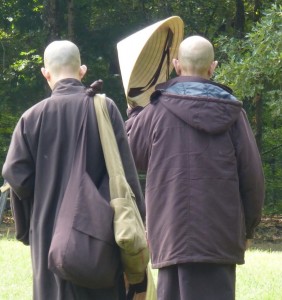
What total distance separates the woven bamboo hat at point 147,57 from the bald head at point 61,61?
1.19m

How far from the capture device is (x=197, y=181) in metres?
4.96

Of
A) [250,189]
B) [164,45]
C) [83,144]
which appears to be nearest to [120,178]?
[83,144]

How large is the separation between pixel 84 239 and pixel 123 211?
240 millimetres

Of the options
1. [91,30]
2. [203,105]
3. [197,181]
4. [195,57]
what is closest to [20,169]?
[197,181]

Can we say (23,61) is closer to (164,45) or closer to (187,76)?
(164,45)

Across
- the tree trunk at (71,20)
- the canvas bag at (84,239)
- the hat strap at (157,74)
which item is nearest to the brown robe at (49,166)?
the canvas bag at (84,239)

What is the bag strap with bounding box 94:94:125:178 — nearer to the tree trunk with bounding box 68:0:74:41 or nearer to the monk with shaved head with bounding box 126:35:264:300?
the monk with shaved head with bounding box 126:35:264:300

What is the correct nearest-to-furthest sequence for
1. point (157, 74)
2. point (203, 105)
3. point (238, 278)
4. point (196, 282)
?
point (196, 282), point (203, 105), point (157, 74), point (238, 278)

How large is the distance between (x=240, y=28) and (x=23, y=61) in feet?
19.8

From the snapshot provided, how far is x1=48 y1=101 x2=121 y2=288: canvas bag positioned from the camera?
14.1ft

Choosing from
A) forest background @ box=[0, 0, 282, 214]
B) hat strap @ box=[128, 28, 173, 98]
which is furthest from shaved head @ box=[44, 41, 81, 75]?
forest background @ box=[0, 0, 282, 214]

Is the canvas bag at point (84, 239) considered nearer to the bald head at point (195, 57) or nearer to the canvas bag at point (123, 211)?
the canvas bag at point (123, 211)

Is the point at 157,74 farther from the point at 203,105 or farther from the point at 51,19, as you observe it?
the point at 51,19

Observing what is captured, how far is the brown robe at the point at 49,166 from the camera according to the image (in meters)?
4.49
